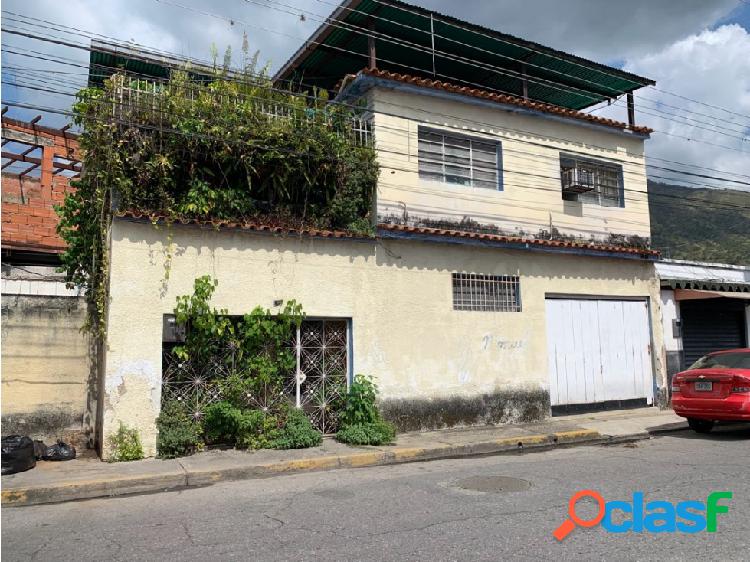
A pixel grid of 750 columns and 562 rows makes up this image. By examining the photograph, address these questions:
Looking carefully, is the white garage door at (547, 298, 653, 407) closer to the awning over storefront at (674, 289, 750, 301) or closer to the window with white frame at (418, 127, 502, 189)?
the awning over storefront at (674, 289, 750, 301)

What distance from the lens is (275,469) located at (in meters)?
7.96

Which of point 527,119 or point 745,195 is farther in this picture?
point 745,195

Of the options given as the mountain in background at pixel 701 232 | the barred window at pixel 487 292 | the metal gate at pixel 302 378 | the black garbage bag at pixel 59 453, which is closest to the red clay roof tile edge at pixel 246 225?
the metal gate at pixel 302 378

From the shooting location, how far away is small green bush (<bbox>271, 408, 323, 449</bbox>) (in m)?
9.01

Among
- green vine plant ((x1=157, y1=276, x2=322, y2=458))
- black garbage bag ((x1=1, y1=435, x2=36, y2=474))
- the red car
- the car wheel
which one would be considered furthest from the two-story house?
the red car

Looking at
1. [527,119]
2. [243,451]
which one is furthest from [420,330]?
[527,119]

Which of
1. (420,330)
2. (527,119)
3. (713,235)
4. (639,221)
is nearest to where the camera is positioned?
(420,330)

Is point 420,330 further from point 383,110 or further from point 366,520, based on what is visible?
point 366,520

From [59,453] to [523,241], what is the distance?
28.8 feet

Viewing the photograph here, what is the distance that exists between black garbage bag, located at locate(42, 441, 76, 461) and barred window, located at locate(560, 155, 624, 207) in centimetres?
1098

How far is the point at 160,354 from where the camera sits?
28.6 feet

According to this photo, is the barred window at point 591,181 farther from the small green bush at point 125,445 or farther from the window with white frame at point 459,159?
the small green bush at point 125,445

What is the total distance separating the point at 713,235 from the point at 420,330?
4902 centimetres

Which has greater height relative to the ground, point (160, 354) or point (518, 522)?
point (160, 354)
